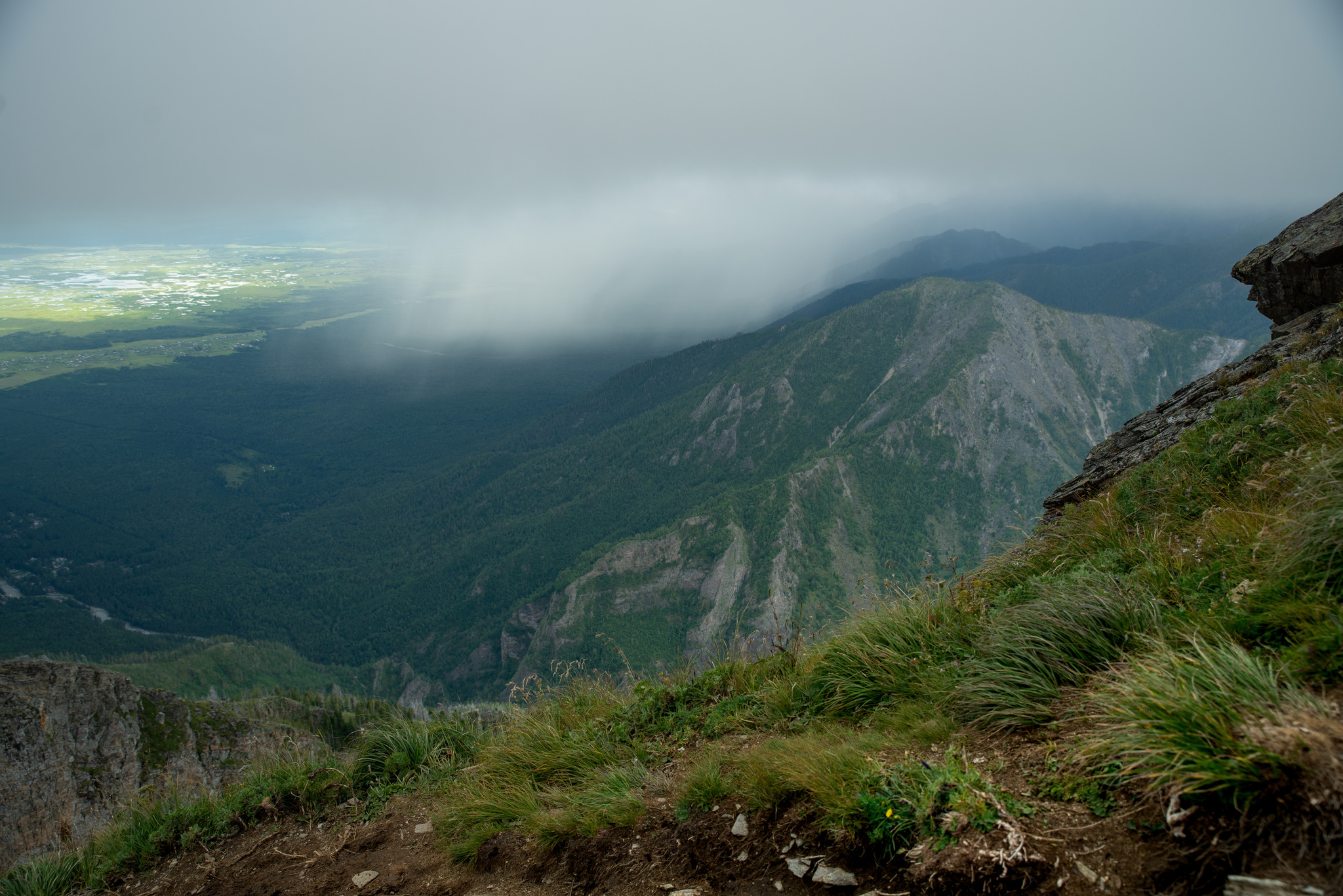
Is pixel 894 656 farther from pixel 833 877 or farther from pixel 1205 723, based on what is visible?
pixel 1205 723

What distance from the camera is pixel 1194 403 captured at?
11.3 metres

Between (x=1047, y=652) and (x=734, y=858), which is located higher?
(x=1047, y=652)

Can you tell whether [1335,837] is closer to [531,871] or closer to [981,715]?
[981,715]

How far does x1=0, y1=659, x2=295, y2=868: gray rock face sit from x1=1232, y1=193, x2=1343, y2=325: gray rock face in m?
48.0

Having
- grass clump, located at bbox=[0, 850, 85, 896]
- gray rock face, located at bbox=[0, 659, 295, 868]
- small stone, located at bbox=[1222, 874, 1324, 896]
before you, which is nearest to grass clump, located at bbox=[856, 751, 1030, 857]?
small stone, located at bbox=[1222, 874, 1324, 896]

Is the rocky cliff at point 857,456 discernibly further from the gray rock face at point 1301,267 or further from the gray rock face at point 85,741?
the gray rock face at point 1301,267

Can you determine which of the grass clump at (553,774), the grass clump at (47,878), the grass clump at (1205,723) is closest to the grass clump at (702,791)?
the grass clump at (553,774)

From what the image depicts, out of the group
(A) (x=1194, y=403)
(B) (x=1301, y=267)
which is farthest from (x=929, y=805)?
(B) (x=1301, y=267)

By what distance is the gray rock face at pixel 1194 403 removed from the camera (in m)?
9.60

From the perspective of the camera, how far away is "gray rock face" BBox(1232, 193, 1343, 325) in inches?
486

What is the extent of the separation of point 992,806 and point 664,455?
613 ft

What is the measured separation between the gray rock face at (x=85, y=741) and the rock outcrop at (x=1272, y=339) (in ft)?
142

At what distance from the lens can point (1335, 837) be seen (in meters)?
2.59

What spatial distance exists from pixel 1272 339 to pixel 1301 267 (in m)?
1.63
